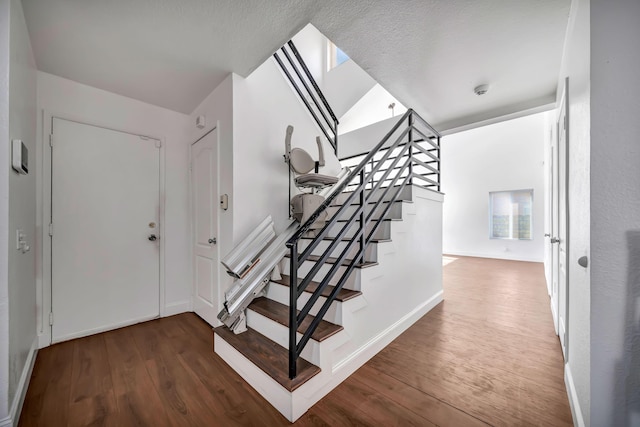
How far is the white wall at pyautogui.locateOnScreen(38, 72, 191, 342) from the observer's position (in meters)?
2.43

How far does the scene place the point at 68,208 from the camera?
2.30 m

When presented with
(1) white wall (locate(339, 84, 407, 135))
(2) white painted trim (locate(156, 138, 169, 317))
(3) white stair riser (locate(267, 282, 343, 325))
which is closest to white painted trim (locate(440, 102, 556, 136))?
(1) white wall (locate(339, 84, 407, 135))

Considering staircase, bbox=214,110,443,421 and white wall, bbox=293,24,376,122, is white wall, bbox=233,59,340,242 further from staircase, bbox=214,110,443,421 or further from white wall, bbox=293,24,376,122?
white wall, bbox=293,24,376,122

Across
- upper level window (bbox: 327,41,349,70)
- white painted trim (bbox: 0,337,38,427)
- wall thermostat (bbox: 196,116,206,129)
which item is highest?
upper level window (bbox: 327,41,349,70)

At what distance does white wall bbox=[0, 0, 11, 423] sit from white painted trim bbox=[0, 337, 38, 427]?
0.14 ft

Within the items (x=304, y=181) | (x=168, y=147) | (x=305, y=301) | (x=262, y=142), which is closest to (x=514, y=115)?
(x=304, y=181)

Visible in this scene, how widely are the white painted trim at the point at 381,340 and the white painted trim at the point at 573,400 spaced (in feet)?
3.63

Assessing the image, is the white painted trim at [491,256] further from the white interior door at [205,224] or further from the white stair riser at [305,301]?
the white interior door at [205,224]

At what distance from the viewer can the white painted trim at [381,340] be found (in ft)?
5.54

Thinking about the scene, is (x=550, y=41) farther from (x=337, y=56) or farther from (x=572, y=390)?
(x=337, y=56)

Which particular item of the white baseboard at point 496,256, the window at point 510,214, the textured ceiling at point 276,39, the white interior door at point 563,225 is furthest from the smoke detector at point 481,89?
the white baseboard at point 496,256

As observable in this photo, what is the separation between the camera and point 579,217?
4.03 ft

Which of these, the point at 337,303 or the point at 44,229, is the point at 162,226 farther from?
the point at 337,303

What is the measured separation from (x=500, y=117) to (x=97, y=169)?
4865mm
